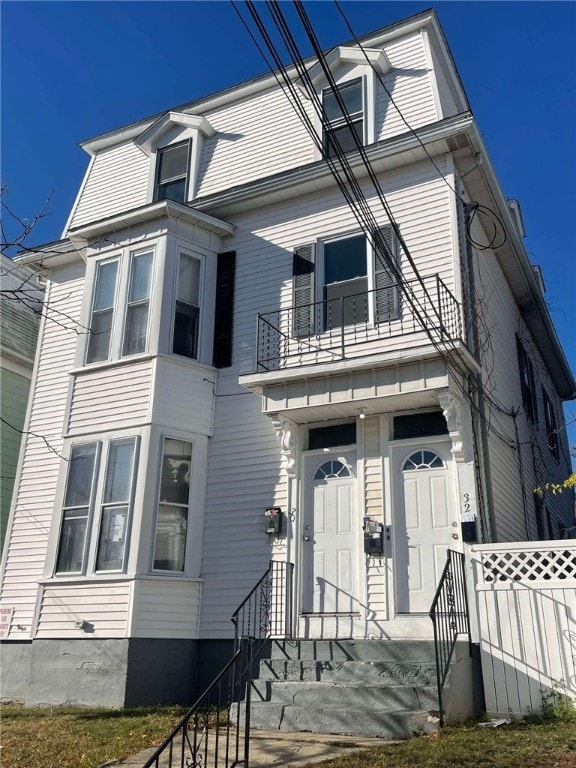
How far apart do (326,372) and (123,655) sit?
15.6 feet

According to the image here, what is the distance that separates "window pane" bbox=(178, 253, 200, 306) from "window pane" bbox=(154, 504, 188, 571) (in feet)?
11.8

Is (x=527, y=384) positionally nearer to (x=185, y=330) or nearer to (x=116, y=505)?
(x=185, y=330)

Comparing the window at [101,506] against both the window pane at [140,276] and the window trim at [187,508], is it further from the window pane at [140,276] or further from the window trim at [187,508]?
the window pane at [140,276]

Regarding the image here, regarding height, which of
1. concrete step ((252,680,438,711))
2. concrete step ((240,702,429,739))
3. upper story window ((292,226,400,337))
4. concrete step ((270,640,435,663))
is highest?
upper story window ((292,226,400,337))

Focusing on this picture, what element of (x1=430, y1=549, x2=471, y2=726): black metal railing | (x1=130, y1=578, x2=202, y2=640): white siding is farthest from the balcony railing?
(x1=130, y1=578, x2=202, y2=640): white siding

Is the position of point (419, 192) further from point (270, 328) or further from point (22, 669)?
point (22, 669)

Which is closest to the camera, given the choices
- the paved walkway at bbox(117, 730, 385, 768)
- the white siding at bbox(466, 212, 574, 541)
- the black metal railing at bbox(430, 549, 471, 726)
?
the paved walkway at bbox(117, 730, 385, 768)

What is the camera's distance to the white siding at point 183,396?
1095cm

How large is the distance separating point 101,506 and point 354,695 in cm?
497

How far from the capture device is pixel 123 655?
9562mm

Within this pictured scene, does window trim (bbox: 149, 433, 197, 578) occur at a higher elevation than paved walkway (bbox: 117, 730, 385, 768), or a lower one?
higher

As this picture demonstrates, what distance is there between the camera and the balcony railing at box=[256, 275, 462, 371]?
9883 millimetres

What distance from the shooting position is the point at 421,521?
9680 millimetres

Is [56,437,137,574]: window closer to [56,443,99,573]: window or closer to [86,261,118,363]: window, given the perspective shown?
[56,443,99,573]: window
